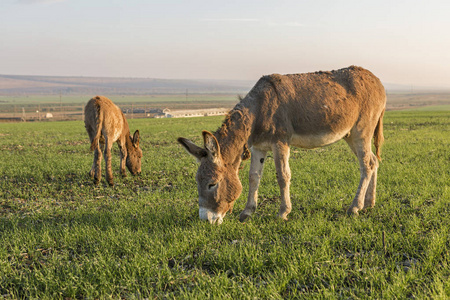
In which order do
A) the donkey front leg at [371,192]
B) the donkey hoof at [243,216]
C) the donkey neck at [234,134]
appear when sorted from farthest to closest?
1. the donkey front leg at [371,192]
2. the donkey hoof at [243,216]
3. the donkey neck at [234,134]

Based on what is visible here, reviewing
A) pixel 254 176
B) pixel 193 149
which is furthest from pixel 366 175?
pixel 193 149

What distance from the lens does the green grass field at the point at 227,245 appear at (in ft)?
14.9

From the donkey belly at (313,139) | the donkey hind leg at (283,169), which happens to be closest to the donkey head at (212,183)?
the donkey hind leg at (283,169)

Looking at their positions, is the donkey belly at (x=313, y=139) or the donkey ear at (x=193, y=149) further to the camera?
the donkey belly at (x=313, y=139)

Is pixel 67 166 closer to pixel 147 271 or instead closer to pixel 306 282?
pixel 147 271

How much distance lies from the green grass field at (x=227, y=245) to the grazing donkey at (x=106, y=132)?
1.23m

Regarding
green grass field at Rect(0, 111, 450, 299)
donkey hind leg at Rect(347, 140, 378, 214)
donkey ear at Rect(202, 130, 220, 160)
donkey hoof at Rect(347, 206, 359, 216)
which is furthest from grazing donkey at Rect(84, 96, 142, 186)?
donkey hind leg at Rect(347, 140, 378, 214)

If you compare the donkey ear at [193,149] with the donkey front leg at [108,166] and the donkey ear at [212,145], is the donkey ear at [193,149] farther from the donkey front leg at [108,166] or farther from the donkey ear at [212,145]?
the donkey front leg at [108,166]

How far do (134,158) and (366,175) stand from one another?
822 centimetres

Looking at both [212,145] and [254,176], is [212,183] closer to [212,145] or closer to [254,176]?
[212,145]

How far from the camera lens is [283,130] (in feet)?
23.3

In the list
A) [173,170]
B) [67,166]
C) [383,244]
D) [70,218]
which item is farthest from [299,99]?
[67,166]

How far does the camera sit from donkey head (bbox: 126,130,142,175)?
43.1ft

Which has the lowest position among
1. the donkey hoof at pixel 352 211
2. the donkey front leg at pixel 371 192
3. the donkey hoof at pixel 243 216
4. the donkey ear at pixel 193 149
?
the donkey hoof at pixel 243 216
